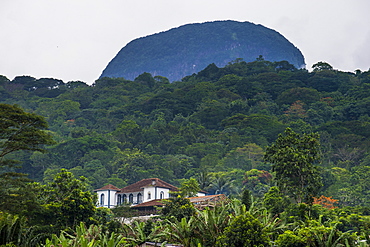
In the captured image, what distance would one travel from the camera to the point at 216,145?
86312mm

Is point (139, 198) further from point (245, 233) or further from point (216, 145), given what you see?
point (245, 233)

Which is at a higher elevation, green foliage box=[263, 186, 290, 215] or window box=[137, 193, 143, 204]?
window box=[137, 193, 143, 204]

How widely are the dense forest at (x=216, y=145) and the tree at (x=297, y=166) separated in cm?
14

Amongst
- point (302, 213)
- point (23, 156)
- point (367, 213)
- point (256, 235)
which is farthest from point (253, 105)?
point (256, 235)

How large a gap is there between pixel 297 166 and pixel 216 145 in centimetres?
5190

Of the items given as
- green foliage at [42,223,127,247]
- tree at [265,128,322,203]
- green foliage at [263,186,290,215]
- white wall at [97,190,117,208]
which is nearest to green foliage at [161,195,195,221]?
green foliage at [263,186,290,215]

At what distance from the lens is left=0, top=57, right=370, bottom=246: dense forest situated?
2873 centimetres

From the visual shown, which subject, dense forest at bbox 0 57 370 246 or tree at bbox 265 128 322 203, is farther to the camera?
tree at bbox 265 128 322 203

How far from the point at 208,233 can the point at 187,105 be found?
280ft

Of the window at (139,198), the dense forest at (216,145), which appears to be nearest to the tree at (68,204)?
the dense forest at (216,145)

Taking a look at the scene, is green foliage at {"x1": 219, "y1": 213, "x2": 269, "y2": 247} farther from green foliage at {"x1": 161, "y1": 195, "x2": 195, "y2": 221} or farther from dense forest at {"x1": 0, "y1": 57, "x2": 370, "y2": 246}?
green foliage at {"x1": 161, "y1": 195, "x2": 195, "y2": 221}

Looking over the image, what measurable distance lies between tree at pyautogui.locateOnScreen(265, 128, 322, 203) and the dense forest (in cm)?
14

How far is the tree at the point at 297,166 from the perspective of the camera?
3469cm

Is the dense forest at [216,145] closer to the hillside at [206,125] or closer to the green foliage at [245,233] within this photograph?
the green foliage at [245,233]
